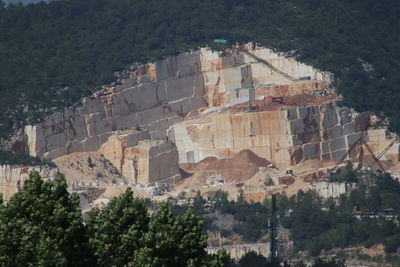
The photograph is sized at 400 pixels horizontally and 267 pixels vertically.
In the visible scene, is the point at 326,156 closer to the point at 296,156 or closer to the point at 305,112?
the point at 296,156

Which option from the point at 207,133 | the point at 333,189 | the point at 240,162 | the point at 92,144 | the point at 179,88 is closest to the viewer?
the point at 333,189

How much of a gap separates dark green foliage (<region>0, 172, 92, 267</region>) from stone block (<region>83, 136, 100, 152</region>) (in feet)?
181

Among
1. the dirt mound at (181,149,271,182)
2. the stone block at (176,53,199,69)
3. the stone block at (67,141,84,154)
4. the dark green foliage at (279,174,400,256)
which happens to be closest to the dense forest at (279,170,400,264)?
the dark green foliage at (279,174,400,256)

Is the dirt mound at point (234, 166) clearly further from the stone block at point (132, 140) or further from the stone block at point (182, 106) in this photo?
the stone block at point (182, 106)

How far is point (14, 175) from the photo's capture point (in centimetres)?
10362

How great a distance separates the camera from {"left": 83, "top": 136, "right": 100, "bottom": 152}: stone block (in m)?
111

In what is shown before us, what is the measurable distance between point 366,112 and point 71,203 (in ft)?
207

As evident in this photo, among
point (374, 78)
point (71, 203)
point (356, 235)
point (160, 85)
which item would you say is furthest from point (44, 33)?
point (71, 203)

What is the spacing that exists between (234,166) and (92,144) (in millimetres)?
7702

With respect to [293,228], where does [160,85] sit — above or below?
above

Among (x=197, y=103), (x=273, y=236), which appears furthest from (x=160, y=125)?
(x=273, y=236)

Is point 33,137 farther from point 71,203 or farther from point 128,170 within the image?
point 71,203

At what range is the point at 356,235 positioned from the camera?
95.4 metres

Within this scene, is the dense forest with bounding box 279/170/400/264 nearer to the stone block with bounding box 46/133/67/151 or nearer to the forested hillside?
the stone block with bounding box 46/133/67/151
